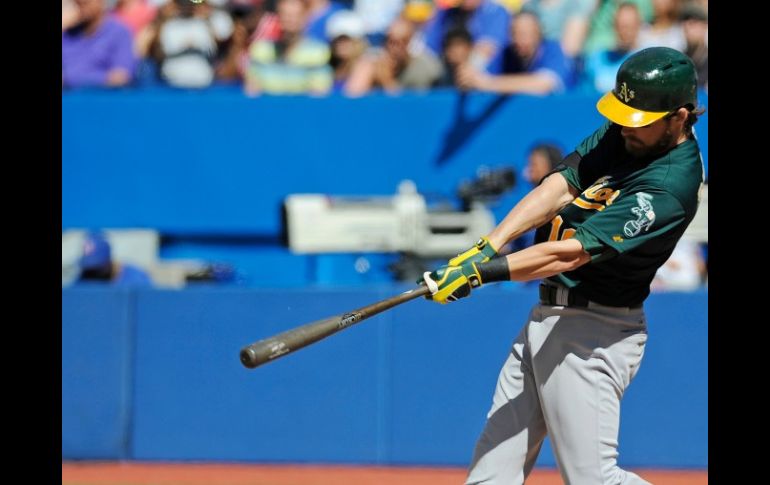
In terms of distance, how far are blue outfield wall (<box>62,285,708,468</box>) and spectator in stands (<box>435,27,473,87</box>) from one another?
2165 mm

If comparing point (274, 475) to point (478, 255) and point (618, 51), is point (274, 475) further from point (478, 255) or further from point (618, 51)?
→ point (618, 51)

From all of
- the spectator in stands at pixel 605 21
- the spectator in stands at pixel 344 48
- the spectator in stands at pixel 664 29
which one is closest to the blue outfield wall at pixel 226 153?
the spectator in stands at pixel 344 48

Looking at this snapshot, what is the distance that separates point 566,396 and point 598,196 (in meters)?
0.78

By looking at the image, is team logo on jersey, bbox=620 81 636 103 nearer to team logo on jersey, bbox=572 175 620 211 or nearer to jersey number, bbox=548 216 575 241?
team logo on jersey, bbox=572 175 620 211

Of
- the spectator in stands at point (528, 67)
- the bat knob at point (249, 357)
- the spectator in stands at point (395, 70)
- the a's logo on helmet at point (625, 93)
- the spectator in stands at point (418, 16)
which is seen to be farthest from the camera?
the spectator in stands at point (418, 16)

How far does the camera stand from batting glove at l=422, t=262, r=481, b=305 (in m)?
4.14

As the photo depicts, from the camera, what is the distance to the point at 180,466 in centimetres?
695

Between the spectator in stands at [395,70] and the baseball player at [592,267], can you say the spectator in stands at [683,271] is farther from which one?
the baseball player at [592,267]

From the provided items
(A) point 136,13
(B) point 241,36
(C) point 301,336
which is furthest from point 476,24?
(C) point 301,336

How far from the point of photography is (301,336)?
418cm

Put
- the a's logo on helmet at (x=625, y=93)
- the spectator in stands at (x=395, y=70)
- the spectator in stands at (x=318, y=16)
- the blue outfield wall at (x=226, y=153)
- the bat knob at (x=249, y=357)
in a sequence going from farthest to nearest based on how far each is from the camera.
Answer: the spectator in stands at (x=318, y=16)
the spectator in stands at (x=395, y=70)
the blue outfield wall at (x=226, y=153)
the a's logo on helmet at (x=625, y=93)
the bat knob at (x=249, y=357)

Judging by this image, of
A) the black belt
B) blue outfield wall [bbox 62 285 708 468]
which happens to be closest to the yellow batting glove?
the black belt

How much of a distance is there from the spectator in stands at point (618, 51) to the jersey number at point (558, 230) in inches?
151

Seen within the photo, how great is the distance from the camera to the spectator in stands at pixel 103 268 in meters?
7.48
